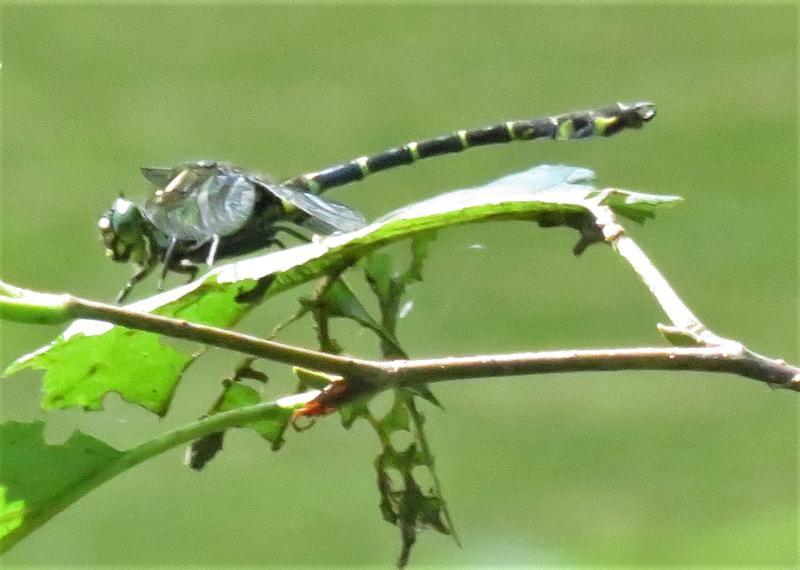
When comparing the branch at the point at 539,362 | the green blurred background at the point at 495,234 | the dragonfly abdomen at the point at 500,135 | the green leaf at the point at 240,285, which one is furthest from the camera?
the green blurred background at the point at 495,234

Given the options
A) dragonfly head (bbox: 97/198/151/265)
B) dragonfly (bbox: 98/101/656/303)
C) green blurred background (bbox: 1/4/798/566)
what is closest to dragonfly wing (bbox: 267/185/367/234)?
dragonfly (bbox: 98/101/656/303)

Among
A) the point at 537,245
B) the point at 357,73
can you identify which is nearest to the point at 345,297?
the point at 537,245

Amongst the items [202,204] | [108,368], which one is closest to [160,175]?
[202,204]

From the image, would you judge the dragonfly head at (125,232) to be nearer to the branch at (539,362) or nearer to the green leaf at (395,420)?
the green leaf at (395,420)

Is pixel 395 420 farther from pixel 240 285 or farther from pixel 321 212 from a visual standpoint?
pixel 321 212

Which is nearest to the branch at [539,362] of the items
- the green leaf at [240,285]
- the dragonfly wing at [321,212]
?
the green leaf at [240,285]

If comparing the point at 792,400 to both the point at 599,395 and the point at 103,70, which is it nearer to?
the point at 599,395

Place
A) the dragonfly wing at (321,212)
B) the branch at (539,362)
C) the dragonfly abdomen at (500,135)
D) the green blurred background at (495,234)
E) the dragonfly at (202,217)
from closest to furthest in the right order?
the branch at (539,362)
the dragonfly wing at (321,212)
the dragonfly at (202,217)
the dragonfly abdomen at (500,135)
the green blurred background at (495,234)
